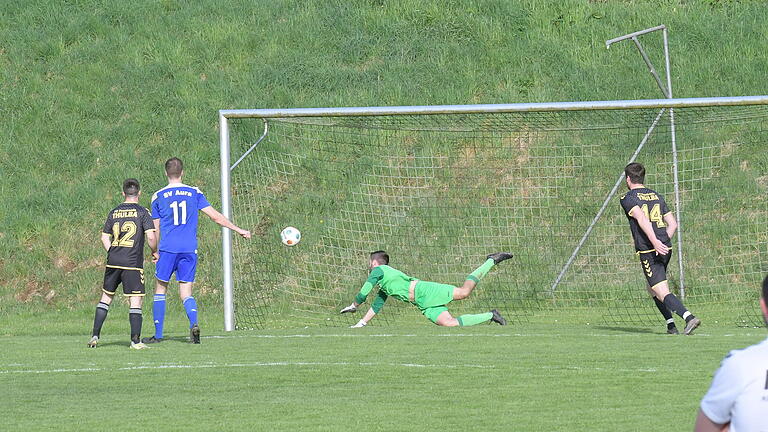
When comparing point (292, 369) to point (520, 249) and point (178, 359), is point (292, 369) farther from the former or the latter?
point (520, 249)

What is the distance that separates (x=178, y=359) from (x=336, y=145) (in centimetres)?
990

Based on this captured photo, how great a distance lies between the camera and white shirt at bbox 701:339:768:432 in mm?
3195

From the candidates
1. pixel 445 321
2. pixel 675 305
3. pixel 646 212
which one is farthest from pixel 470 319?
pixel 675 305

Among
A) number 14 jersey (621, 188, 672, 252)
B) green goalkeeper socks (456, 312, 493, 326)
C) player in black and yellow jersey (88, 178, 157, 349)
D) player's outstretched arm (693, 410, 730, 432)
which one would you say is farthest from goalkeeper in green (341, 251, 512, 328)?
player's outstretched arm (693, 410, 730, 432)

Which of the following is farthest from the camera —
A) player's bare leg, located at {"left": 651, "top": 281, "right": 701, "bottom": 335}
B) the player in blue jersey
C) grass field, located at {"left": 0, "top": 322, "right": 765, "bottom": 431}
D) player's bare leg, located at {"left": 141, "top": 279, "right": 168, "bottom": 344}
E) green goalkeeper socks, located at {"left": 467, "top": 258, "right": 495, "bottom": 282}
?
green goalkeeper socks, located at {"left": 467, "top": 258, "right": 495, "bottom": 282}

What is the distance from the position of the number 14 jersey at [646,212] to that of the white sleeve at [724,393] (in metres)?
8.48

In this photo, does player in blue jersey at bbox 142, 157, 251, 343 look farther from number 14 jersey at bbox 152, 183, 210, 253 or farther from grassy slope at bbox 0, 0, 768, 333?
grassy slope at bbox 0, 0, 768, 333

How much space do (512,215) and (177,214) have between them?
710 cm

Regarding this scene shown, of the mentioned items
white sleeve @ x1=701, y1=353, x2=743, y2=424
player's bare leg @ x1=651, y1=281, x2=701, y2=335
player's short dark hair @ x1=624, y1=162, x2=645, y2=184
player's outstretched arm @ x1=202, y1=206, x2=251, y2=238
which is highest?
player's short dark hair @ x1=624, y1=162, x2=645, y2=184

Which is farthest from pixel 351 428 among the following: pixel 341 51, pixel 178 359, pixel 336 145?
pixel 341 51

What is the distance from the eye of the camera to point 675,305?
1127cm

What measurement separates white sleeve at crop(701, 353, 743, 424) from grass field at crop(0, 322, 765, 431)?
345cm

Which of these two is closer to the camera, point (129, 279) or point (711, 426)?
point (711, 426)

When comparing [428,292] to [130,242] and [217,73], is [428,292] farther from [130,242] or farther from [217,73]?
[217,73]
